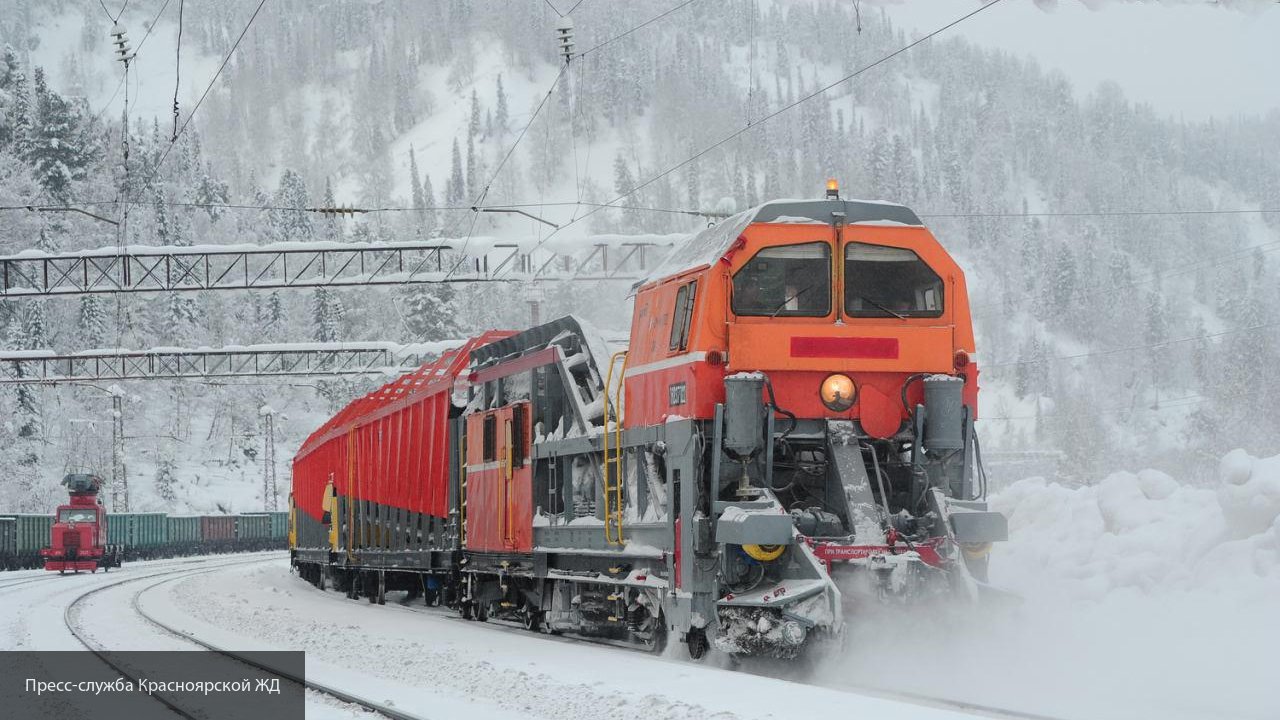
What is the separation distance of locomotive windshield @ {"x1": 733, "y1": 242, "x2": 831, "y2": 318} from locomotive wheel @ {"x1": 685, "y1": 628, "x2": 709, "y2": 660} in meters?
2.93

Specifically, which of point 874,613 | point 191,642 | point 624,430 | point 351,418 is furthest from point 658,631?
point 351,418

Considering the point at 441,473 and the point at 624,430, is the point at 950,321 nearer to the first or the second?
the point at 624,430

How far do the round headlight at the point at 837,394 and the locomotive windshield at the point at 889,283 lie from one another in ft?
2.42

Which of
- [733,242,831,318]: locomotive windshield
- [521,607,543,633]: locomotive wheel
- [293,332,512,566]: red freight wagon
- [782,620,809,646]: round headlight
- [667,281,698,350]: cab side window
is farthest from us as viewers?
[293,332,512,566]: red freight wagon

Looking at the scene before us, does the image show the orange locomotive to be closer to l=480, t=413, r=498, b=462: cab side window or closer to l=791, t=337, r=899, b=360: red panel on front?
l=791, t=337, r=899, b=360: red panel on front

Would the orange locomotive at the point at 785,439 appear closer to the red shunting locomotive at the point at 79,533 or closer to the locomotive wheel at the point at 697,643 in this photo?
the locomotive wheel at the point at 697,643

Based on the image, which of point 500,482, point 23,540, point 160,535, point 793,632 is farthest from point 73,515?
point 793,632

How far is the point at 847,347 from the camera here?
1193 centimetres

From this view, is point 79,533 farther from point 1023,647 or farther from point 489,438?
point 1023,647

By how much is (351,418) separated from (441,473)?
9.32m

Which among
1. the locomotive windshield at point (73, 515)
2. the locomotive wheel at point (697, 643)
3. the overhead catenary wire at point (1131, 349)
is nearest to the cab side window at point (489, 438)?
the locomotive wheel at point (697, 643)

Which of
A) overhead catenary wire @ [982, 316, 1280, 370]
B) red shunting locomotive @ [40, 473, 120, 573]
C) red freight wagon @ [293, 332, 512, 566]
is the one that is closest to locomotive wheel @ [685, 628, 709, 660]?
red freight wagon @ [293, 332, 512, 566]

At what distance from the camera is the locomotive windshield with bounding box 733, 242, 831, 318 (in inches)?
471

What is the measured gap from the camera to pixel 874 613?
11.1 m
